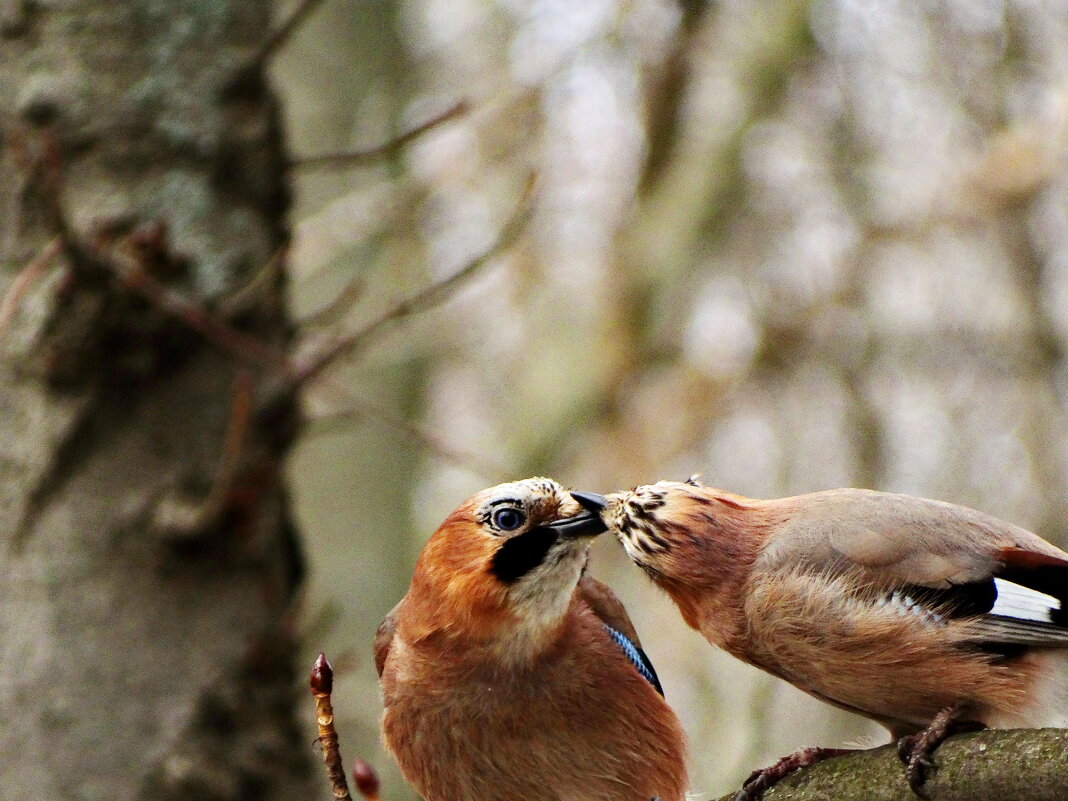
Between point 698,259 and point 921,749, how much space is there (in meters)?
5.61

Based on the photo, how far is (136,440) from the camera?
4262 millimetres

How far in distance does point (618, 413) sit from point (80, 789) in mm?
4901

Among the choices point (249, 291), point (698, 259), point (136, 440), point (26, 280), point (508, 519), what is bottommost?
point (698, 259)

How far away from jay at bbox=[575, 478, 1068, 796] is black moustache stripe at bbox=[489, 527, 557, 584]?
46cm

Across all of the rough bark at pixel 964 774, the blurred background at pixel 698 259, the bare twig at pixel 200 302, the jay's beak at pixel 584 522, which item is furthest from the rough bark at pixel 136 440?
the blurred background at pixel 698 259

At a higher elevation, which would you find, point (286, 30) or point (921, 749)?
point (286, 30)

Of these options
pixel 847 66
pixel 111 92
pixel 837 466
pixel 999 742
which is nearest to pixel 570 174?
pixel 847 66

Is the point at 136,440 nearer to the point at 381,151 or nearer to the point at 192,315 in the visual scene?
the point at 192,315

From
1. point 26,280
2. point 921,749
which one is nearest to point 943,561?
point 921,749

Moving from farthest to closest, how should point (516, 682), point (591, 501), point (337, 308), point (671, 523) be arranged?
1. point (337, 308)
2. point (516, 682)
3. point (591, 501)
4. point (671, 523)

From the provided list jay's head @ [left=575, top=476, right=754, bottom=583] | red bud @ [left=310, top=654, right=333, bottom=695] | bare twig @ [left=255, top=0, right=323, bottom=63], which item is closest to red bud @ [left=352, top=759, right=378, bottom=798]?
red bud @ [left=310, top=654, right=333, bottom=695]

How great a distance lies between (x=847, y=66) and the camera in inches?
337

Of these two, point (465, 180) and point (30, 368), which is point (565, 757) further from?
point (465, 180)

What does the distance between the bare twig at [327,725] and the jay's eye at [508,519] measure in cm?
129
